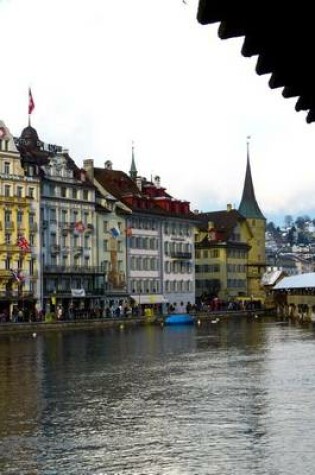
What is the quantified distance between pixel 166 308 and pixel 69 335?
44442 millimetres

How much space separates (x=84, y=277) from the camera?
103125 mm

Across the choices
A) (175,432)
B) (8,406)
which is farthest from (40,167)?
(175,432)

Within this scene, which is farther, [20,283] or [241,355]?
[20,283]

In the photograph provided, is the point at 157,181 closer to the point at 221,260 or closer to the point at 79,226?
the point at 221,260

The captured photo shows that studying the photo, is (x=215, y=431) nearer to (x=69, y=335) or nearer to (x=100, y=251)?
(x=69, y=335)

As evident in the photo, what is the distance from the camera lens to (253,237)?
152 m

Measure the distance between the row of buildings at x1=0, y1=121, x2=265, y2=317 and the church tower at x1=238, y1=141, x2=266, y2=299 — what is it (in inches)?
381

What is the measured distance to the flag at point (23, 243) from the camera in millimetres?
90250

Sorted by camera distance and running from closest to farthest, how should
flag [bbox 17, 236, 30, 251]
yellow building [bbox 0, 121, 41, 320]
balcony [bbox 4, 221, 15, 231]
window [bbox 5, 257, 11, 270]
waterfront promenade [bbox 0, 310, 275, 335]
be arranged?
waterfront promenade [bbox 0, 310, 275, 335]
flag [bbox 17, 236, 30, 251]
yellow building [bbox 0, 121, 41, 320]
window [bbox 5, 257, 11, 270]
balcony [bbox 4, 221, 15, 231]

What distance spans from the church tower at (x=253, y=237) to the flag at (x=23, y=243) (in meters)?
58.9

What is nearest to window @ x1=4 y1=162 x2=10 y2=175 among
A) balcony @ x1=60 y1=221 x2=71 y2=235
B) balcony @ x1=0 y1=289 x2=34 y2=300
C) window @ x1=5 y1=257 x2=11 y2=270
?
window @ x1=5 y1=257 x2=11 y2=270

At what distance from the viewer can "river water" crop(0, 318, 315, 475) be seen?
19.3 m

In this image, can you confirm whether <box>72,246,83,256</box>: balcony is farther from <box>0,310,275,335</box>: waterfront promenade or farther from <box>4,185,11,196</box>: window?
<box>4,185,11,196</box>: window

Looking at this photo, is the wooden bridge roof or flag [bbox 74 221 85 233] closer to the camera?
the wooden bridge roof
